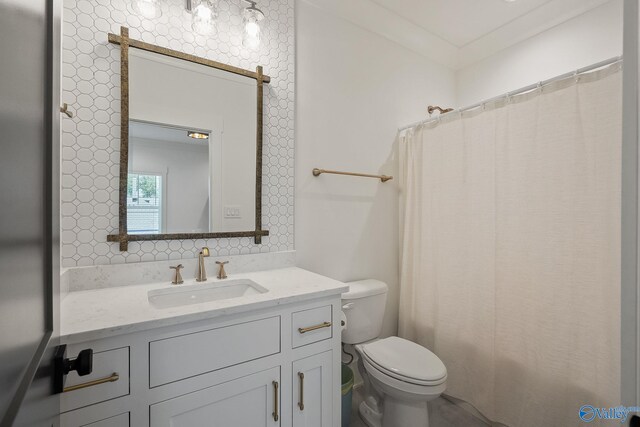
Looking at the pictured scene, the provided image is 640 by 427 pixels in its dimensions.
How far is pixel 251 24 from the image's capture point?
4.97 ft

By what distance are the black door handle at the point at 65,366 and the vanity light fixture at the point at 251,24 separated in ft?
5.05

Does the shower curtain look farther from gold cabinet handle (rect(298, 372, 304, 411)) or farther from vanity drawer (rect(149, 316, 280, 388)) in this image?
vanity drawer (rect(149, 316, 280, 388))

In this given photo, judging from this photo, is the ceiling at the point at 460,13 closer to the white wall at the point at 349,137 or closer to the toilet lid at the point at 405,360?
the white wall at the point at 349,137

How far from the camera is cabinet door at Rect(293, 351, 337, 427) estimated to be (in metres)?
1.18

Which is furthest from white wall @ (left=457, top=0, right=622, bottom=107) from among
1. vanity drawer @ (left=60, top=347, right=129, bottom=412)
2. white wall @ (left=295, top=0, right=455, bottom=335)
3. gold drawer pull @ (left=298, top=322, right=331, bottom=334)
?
vanity drawer @ (left=60, top=347, right=129, bottom=412)

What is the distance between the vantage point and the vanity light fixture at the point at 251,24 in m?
1.49

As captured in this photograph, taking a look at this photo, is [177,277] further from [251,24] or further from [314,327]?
[251,24]

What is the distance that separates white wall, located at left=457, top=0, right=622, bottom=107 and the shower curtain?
78 centimetres

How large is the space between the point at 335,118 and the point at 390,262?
3.70 feet

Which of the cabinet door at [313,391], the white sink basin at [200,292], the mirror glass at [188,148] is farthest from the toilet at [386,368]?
the mirror glass at [188,148]

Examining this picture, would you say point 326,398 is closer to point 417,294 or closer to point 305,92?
point 417,294

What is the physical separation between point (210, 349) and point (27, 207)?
0.83 metres

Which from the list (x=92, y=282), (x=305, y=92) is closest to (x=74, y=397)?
(x=92, y=282)

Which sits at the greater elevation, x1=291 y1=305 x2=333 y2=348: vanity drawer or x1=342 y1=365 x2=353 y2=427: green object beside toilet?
x1=291 y1=305 x2=333 y2=348: vanity drawer
